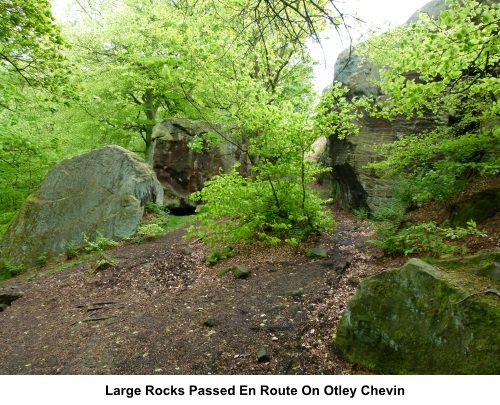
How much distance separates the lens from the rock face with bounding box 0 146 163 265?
35.5 ft

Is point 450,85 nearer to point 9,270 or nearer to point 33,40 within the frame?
point 33,40

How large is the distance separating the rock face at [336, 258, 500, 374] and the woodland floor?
325 mm

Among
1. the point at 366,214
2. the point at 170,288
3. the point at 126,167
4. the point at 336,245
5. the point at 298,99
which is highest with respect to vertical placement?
the point at 298,99

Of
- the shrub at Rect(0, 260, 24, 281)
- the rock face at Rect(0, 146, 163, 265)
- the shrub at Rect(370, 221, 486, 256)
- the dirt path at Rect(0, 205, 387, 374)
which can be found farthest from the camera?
the rock face at Rect(0, 146, 163, 265)

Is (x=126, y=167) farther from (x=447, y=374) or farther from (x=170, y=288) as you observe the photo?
(x=447, y=374)

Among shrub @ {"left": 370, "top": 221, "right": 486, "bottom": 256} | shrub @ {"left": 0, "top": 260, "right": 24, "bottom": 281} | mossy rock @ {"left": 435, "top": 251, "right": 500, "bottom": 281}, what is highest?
shrub @ {"left": 370, "top": 221, "right": 486, "bottom": 256}

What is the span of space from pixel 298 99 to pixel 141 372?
551 centimetres

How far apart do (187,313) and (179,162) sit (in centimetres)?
1013

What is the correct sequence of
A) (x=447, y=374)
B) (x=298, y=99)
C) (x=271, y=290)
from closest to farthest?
(x=447, y=374), (x=271, y=290), (x=298, y=99)

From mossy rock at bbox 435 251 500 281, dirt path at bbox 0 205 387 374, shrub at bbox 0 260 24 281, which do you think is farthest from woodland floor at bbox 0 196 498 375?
mossy rock at bbox 435 251 500 281

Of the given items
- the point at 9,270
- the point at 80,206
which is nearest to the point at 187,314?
the point at 80,206

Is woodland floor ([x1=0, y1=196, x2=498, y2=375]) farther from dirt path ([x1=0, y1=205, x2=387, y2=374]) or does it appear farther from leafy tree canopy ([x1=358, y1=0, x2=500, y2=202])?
leafy tree canopy ([x1=358, y1=0, x2=500, y2=202])

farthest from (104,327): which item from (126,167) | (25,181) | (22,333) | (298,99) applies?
(25,181)

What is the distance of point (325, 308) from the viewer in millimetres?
5117
